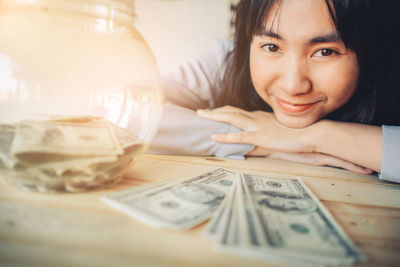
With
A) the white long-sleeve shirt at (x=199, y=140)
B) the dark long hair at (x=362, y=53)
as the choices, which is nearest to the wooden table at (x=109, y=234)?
the white long-sleeve shirt at (x=199, y=140)

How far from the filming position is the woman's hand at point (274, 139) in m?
0.86

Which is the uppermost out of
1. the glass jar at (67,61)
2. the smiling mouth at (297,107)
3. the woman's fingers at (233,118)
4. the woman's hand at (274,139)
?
the glass jar at (67,61)

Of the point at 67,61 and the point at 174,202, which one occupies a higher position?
the point at 67,61

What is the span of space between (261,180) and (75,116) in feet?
1.31

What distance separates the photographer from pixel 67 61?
0.40 metres

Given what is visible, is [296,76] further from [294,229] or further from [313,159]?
[294,229]

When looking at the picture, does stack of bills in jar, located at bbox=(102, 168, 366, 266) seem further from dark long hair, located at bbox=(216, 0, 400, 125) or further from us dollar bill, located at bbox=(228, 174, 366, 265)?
dark long hair, located at bbox=(216, 0, 400, 125)

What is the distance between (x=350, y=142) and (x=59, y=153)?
0.81 meters

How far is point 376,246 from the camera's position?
338 millimetres

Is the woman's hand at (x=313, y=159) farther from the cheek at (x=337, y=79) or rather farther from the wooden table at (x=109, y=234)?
the wooden table at (x=109, y=234)

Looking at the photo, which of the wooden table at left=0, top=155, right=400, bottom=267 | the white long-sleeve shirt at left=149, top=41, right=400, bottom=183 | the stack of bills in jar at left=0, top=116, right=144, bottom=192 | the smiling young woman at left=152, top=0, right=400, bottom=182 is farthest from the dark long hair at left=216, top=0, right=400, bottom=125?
the stack of bills in jar at left=0, top=116, right=144, bottom=192

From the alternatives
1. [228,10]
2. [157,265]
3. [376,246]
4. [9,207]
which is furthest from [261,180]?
[228,10]

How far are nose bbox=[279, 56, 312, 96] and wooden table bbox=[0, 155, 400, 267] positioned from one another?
0.42 m

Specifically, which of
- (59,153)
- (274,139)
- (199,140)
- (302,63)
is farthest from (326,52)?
(59,153)
